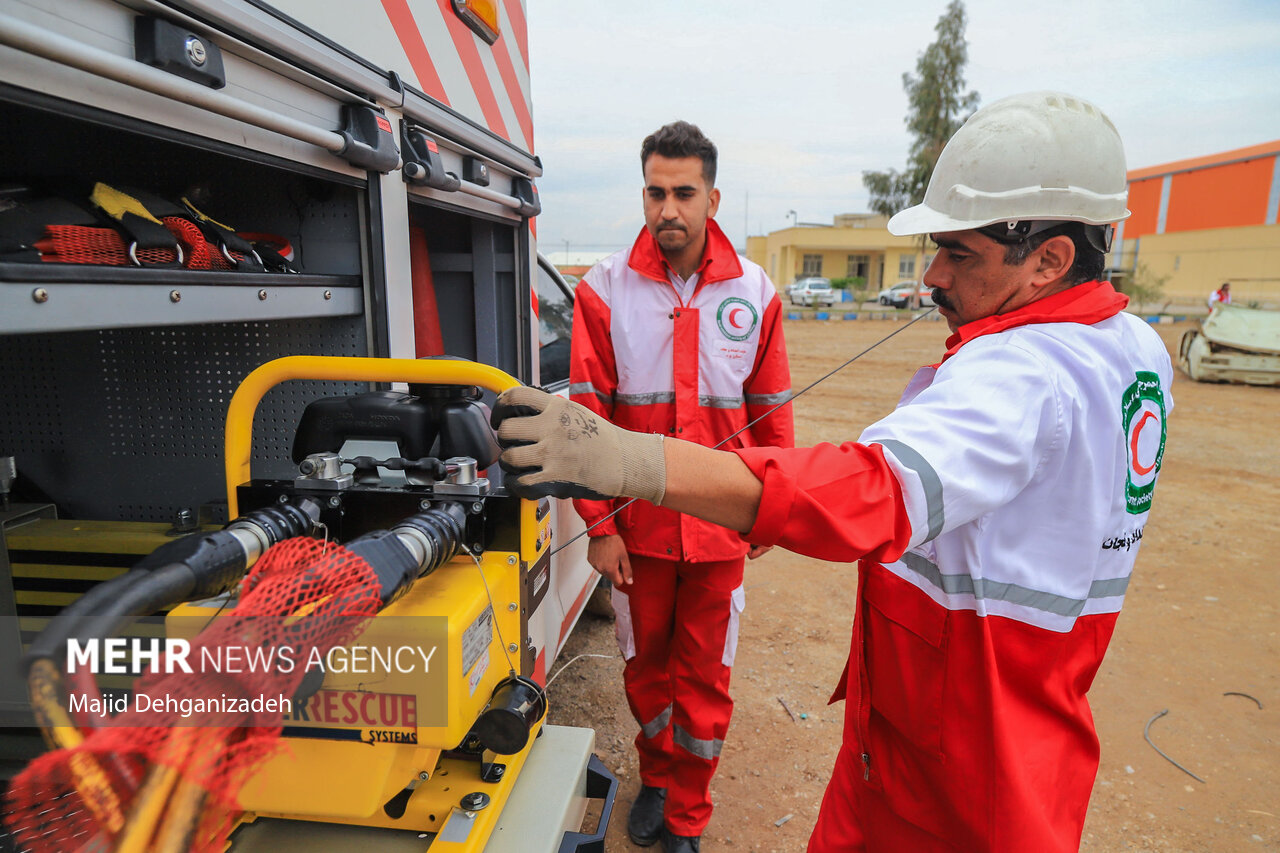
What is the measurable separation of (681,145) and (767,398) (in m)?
0.91

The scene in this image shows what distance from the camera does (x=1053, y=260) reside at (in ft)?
4.37

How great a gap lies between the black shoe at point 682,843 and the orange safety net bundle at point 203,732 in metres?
1.83

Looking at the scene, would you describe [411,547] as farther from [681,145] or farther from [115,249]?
[681,145]

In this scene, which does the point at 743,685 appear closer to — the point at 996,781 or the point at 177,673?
the point at 996,781

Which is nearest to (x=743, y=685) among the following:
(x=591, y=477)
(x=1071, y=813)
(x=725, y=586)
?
(x=725, y=586)

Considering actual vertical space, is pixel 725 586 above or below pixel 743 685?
above

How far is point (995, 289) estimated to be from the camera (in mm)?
1355

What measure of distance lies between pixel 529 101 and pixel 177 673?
2408 mm

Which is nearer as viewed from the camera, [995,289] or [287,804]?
[287,804]

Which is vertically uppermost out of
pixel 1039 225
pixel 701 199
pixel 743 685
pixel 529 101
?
pixel 529 101

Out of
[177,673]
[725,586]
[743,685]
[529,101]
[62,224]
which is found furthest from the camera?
[743,685]

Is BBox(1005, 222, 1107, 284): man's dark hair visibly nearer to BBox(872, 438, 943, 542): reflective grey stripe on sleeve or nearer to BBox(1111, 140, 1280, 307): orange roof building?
BBox(872, 438, 943, 542): reflective grey stripe on sleeve

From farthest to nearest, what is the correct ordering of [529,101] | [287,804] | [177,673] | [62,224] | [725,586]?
[529,101] → [725,586] → [62,224] → [287,804] → [177,673]

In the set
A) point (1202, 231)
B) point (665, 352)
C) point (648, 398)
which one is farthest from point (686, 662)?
point (1202, 231)
